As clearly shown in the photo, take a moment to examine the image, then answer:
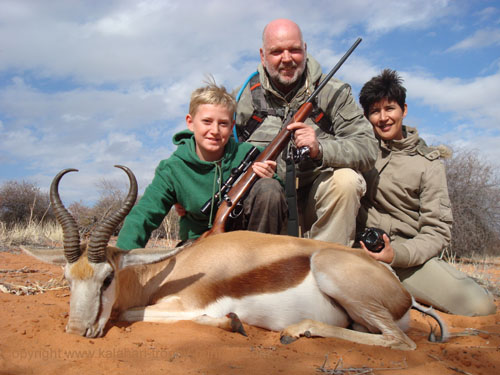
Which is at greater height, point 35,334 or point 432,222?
point 432,222

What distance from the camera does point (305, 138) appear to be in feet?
15.2

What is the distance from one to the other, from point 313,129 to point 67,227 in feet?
9.58

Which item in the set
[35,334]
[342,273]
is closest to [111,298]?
[35,334]

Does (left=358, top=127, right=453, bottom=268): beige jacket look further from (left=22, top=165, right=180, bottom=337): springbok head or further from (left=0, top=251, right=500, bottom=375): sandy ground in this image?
(left=22, top=165, right=180, bottom=337): springbok head

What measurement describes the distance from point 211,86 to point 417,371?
3561 mm

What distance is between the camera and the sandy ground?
90.8 inches

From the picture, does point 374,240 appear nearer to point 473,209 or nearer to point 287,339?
point 287,339

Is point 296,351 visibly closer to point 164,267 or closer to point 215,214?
point 164,267

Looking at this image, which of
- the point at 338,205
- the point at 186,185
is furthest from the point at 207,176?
the point at 338,205

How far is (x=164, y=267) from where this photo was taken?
12.1 feet

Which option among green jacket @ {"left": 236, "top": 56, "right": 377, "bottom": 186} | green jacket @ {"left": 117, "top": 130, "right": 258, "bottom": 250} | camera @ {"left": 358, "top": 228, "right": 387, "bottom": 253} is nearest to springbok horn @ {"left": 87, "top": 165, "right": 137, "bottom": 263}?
green jacket @ {"left": 117, "top": 130, "right": 258, "bottom": 250}

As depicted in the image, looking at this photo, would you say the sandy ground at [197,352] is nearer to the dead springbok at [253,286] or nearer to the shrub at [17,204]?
the dead springbok at [253,286]

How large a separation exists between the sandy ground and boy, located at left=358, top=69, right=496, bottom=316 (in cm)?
112

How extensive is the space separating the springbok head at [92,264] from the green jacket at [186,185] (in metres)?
0.94
